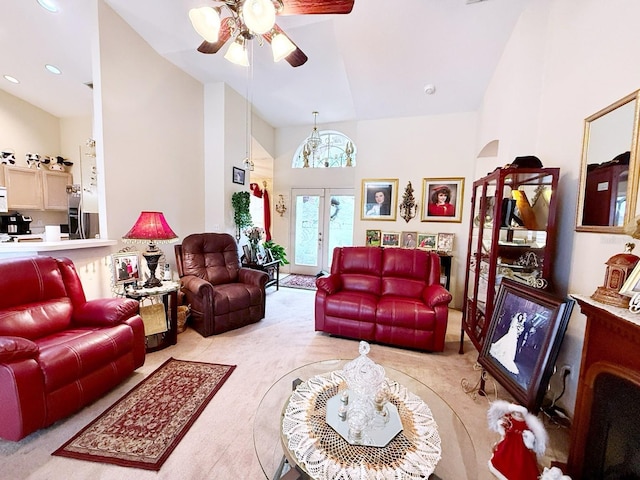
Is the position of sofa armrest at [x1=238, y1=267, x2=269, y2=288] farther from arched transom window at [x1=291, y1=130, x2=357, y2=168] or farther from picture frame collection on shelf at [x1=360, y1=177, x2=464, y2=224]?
arched transom window at [x1=291, y1=130, x2=357, y2=168]

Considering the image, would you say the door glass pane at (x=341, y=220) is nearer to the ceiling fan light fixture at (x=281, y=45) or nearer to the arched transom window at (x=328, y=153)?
the arched transom window at (x=328, y=153)

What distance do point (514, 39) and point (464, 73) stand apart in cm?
70

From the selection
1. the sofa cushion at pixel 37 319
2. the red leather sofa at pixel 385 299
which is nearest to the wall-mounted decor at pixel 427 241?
the red leather sofa at pixel 385 299

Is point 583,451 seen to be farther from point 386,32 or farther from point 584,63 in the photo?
point 386,32

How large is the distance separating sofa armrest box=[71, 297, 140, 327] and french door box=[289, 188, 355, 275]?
422cm

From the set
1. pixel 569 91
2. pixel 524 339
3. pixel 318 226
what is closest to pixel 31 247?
pixel 524 339

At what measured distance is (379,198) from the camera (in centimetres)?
459

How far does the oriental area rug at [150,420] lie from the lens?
1499 millimetres

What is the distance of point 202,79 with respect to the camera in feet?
13.3

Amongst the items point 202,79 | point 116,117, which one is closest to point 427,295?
point 116,117

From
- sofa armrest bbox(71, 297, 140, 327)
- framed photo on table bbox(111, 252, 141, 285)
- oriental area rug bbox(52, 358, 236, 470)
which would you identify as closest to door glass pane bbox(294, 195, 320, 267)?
framed photo on table bbox(111, 252, 141, 285)

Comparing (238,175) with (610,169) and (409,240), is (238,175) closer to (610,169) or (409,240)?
(409,240)

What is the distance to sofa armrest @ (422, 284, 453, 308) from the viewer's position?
8.98 ft

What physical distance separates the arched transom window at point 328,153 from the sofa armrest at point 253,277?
126 inches
